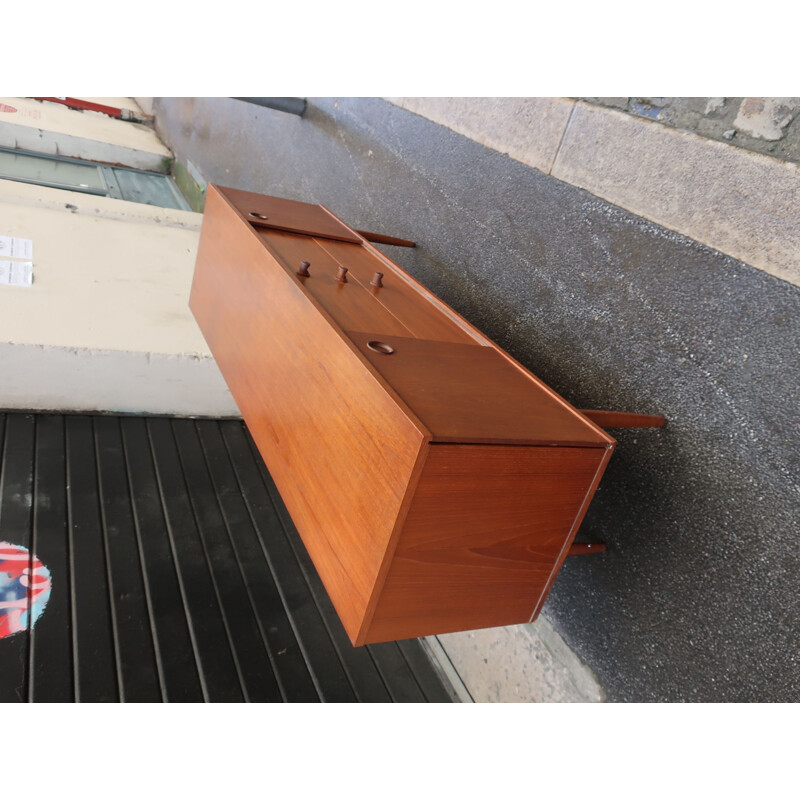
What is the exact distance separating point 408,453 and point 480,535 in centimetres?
25

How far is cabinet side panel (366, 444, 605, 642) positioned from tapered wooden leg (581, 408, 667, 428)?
110 millimetres

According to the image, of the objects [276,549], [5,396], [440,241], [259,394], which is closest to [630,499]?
[259,394]

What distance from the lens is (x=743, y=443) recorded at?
1.17 meters

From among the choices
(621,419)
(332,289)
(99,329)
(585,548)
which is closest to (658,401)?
(621,419)

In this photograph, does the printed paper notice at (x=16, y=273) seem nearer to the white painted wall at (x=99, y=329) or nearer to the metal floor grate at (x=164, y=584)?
the white painted wall at (x=99, y=329)

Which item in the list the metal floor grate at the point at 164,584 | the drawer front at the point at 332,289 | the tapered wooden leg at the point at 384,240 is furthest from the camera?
the tapered wooden leg at the point at 384,240

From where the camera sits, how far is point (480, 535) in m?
1.05

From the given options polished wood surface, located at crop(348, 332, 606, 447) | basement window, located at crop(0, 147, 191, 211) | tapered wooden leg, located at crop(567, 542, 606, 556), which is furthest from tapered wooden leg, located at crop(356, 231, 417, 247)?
basement window, located at crop(0, 147, 191, 211)

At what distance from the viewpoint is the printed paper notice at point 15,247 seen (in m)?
2.61

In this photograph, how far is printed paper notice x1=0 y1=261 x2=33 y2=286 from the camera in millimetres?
2438

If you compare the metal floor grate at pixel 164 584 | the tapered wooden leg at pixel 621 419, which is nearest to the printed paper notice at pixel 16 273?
the metal floor grate at pixel 164 584

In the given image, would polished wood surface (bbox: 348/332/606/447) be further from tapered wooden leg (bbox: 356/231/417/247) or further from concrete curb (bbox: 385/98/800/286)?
tapered wooden leg (bbox: 356/231/417/247)

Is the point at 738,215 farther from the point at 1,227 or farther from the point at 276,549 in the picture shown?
the point at 1,227

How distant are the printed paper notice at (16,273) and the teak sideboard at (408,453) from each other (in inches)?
59.2
